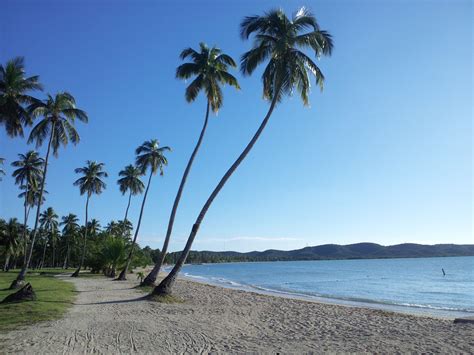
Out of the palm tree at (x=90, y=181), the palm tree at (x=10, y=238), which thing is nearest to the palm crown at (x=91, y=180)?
the palm tree at (x=90, y=181)

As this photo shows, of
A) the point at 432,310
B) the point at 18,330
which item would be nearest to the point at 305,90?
the point at 18,330

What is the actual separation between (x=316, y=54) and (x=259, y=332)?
1264 centimetres

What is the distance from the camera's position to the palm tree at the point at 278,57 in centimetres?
1678

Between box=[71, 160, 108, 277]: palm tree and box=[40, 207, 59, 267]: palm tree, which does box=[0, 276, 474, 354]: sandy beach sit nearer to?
box=[71, 160, 108, 277]: palm tree

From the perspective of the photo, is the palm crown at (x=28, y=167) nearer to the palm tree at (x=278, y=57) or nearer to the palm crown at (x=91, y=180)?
the palm crown at (x=91, y=180)

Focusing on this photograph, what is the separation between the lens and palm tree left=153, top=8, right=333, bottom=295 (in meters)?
16.8

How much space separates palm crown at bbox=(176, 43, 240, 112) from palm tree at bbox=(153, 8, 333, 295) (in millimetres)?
2426

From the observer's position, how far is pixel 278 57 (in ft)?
55.5

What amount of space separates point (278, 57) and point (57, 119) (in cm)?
1644

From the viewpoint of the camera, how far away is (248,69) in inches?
701

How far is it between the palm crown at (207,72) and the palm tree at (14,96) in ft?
32.0

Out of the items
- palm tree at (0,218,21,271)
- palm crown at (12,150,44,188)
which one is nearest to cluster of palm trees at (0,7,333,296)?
palm crown at (12,150,44,188)

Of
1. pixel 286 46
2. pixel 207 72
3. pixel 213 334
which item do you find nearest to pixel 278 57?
pixel 286 46

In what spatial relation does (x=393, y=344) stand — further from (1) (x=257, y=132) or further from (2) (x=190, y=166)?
(2) (x=190, y=166)
